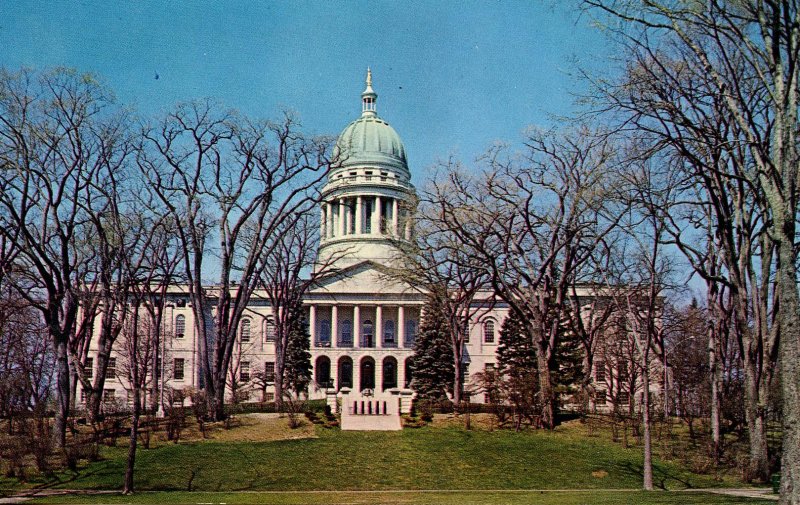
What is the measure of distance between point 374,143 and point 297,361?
3096cm

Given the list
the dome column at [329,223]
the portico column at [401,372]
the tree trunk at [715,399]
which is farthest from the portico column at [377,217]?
the tree trunk at [715,399]

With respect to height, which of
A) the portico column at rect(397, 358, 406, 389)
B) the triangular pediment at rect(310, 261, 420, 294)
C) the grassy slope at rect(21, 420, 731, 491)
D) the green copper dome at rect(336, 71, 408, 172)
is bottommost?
the grassy slope at rect(21, 420, 731, 491)

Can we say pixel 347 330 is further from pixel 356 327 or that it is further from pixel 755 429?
pixel 755 429

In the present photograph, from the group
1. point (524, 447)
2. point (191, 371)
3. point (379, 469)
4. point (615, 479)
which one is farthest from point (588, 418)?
point (191, 371)

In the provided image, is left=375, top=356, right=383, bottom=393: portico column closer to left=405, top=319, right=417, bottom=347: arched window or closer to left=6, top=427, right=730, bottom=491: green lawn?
left=405, top=319, right=417, bottom=347: arched window

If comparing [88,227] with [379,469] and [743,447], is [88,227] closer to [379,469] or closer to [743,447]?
[379,469]

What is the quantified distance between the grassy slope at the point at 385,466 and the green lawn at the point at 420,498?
2117 mm

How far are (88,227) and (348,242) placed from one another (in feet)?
168

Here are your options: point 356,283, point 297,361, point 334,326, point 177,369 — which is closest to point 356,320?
point 334,326

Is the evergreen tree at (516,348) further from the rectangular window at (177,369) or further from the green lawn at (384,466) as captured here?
the rectangular window at (177,369)

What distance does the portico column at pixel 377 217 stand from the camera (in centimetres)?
8738

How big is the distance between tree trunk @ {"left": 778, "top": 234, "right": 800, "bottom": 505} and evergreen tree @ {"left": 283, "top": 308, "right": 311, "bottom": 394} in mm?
53007

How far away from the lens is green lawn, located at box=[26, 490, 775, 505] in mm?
19131

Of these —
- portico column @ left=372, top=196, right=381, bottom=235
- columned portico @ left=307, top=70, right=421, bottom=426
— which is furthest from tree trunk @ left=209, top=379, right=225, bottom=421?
portico column @ left=372, top=196, right=381, bottom=235
